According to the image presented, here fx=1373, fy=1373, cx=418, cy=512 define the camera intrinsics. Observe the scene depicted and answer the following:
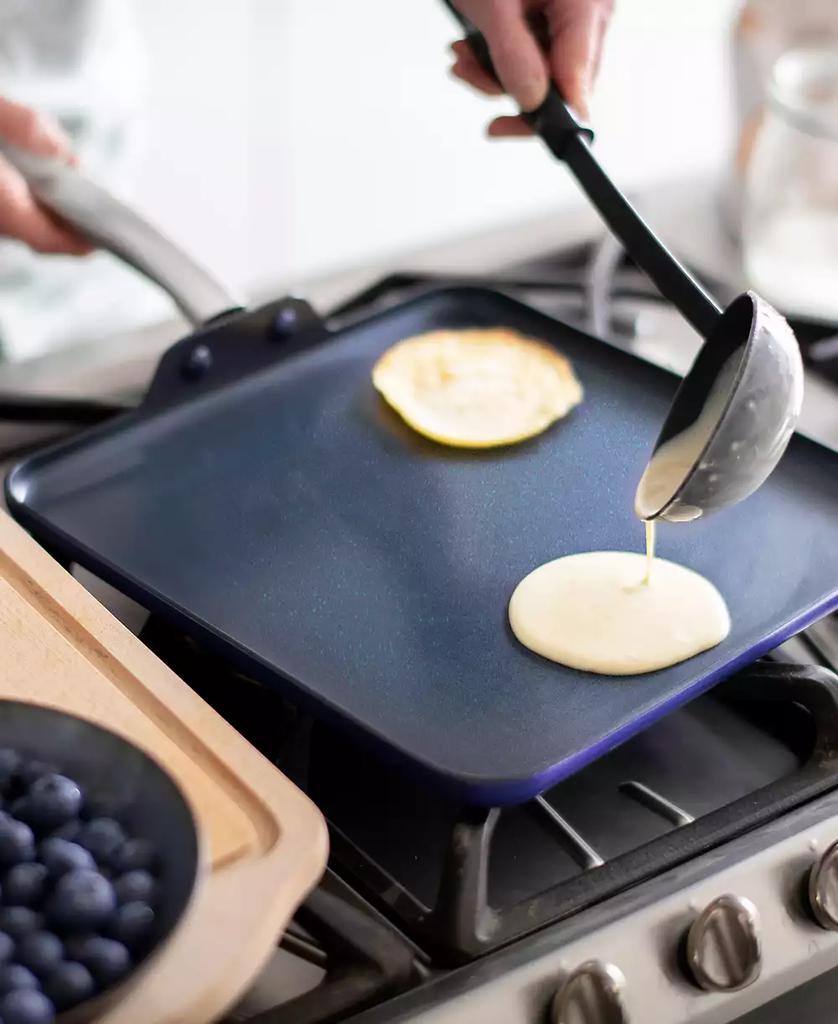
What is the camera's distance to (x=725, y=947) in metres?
0.54

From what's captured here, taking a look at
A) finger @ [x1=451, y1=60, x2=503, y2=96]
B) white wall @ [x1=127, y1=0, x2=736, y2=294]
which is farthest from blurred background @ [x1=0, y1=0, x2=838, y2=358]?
finger @ [x1=451, y1=60, x2=503, y2=96]

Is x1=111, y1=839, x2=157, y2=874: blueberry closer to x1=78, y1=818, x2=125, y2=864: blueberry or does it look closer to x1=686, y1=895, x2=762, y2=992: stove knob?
x1=78, y1=818, x2=125, y2=864: blueberry

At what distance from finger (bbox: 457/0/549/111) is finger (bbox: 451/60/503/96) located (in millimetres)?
59

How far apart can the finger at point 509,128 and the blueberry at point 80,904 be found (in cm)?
61

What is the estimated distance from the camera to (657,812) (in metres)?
0.62

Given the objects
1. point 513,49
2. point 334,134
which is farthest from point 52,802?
point 334,134

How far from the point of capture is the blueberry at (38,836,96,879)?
45 centimetres

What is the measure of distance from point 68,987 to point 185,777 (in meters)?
0.12

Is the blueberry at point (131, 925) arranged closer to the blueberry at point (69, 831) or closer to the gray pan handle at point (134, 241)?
the blueberry at point (69, 831)

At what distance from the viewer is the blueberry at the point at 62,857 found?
45 centimetres

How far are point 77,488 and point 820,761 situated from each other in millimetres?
425

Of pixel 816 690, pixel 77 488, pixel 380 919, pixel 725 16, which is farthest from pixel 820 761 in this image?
pixel 725 16

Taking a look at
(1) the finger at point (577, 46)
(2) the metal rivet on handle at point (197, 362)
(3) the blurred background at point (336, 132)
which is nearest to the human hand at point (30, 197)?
(2) the metal rivet on handle at point (197, 362)

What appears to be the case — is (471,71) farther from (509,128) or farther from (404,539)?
(404,539)
